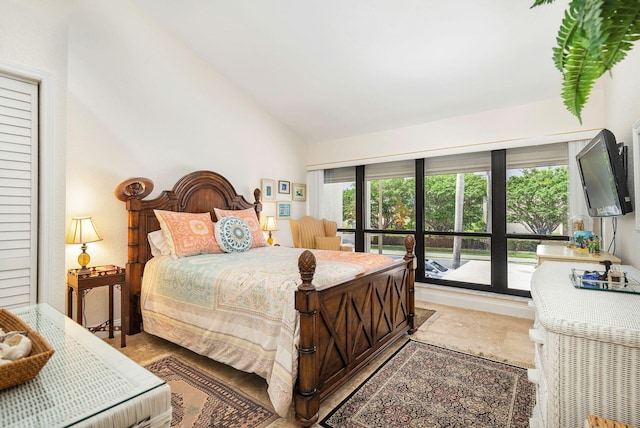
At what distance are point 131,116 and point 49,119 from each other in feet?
3.01

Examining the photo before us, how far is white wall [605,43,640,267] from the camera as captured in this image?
211 centimetres

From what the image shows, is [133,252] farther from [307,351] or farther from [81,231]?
[307,351]

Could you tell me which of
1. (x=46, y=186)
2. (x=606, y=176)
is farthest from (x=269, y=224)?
(x=606, y=176)

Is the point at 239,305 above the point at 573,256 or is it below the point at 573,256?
below

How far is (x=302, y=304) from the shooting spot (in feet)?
5.82

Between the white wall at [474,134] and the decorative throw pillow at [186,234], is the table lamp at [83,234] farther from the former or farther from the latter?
the white wall at [474,134]

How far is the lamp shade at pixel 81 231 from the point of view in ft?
8.58

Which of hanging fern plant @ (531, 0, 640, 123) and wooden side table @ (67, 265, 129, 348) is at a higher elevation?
hanging fern plant @ (531, 0, 640, 123)

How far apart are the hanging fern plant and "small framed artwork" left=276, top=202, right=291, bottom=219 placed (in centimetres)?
435

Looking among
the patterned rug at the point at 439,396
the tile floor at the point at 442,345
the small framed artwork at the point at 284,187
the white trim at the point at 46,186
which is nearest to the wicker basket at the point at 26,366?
the tile floor at the point at 442,345

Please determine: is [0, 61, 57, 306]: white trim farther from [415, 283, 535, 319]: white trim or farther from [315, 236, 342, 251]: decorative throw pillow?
[415, 283, 535, 319]: white trim

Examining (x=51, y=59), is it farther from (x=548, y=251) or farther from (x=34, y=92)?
(x=548, y=251)

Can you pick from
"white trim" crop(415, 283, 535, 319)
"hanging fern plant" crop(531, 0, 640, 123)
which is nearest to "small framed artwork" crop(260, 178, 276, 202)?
"white trim" crop(415, 283, 535, 319)

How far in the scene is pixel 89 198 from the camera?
116 inches
